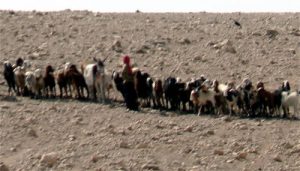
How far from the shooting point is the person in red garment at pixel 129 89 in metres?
25.5

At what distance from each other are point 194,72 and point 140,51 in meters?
3.64

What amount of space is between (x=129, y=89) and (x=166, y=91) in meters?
0.95

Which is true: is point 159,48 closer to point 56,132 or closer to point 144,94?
point 144,94

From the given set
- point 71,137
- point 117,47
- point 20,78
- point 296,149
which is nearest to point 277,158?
point 296,149

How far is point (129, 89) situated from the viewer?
25.6 m

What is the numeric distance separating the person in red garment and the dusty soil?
1.03 feet

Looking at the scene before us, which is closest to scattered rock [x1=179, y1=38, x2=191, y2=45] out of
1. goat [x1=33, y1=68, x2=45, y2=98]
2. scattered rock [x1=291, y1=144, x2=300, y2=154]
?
Answer: goat [x1=33, y1=68, x2=45, y2=98]

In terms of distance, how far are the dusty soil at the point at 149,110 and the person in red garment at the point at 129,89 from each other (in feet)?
1.03

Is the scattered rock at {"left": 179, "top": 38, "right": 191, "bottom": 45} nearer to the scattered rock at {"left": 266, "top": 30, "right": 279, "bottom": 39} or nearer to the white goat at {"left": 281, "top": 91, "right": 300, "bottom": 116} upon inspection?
the scattered rock at {"left": 266, "top": 30, "right": 279, "bottom": 39}

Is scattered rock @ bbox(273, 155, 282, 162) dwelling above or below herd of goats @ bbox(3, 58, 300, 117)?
below

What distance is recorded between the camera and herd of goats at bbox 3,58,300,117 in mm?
24922

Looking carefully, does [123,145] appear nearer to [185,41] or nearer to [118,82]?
[118,82]

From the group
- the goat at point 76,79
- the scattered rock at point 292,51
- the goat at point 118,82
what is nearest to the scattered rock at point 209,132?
the goat at point 118,82

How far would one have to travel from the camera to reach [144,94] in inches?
1024
